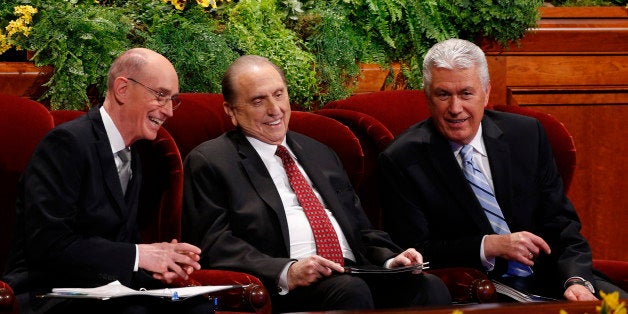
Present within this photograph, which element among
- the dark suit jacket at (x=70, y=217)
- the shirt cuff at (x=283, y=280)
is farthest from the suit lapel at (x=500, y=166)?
the dark suit jacket at (x=70, y=217)

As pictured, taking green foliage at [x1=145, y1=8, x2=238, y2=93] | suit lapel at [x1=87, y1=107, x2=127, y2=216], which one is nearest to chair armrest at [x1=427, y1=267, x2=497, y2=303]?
suit lapel at [x1=87, y1=107, x2=127, y2=216]

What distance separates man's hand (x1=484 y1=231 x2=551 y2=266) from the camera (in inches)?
125

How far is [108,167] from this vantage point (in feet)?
9.53

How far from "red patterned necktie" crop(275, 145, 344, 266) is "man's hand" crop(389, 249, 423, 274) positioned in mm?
213

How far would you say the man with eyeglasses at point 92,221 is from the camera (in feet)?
8.95

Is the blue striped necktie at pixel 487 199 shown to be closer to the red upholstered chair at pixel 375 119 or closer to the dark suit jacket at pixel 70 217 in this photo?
the red upholstered chair at pixel 375 119

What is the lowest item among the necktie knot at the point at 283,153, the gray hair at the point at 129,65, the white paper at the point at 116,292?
the white paper at the point at 116,292

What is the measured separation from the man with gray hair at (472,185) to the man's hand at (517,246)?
7cm

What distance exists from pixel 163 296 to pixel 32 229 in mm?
470

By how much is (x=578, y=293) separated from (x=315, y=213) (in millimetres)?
884

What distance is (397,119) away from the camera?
3873mm

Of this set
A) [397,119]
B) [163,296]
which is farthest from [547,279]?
[163,296]

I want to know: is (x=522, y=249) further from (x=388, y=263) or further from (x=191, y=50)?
(x=191, y=50)

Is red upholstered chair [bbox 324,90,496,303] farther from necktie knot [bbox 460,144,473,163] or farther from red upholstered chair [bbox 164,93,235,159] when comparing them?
red upholstered chair [bbox 164,93,235,159]
